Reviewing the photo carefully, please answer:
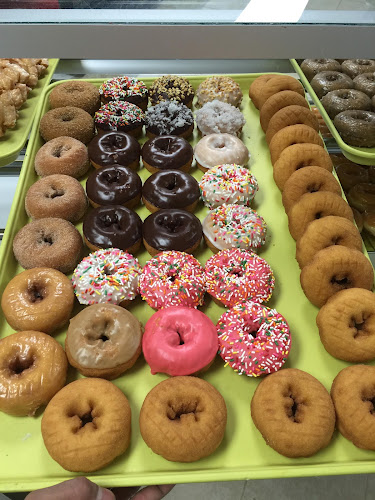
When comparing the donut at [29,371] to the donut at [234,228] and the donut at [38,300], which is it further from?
the donut at [234,228]

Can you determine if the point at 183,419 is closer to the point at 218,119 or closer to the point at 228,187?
the point at 228,187

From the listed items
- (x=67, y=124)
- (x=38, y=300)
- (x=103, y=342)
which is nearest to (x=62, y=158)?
(x=67, y=124)

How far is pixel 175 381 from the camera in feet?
5.30

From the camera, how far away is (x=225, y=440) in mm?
1595

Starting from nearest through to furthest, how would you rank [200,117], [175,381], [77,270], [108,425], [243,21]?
[243,21] → [108,425] → [175,381] → [77,270] → [200,117]

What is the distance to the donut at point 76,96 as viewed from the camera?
2711 mm

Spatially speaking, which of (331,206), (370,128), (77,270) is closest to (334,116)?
(370,128)

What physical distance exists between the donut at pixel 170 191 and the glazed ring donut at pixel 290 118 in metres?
0.62

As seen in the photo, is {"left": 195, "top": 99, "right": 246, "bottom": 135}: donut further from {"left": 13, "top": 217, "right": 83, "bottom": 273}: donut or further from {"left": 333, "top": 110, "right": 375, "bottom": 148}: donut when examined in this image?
{"left": 13, "top": 217, "right": 83, "bottom": 273}: donut

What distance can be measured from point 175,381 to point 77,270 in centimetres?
68

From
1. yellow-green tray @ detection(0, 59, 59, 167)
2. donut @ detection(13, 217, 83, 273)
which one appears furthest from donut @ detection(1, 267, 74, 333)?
yellow-green tray @ detection(0, 59, 59, 167)

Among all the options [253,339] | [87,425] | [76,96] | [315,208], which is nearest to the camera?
[87,425]

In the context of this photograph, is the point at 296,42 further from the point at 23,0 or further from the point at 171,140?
the point at 171,140

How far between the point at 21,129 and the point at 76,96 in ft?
1.39
